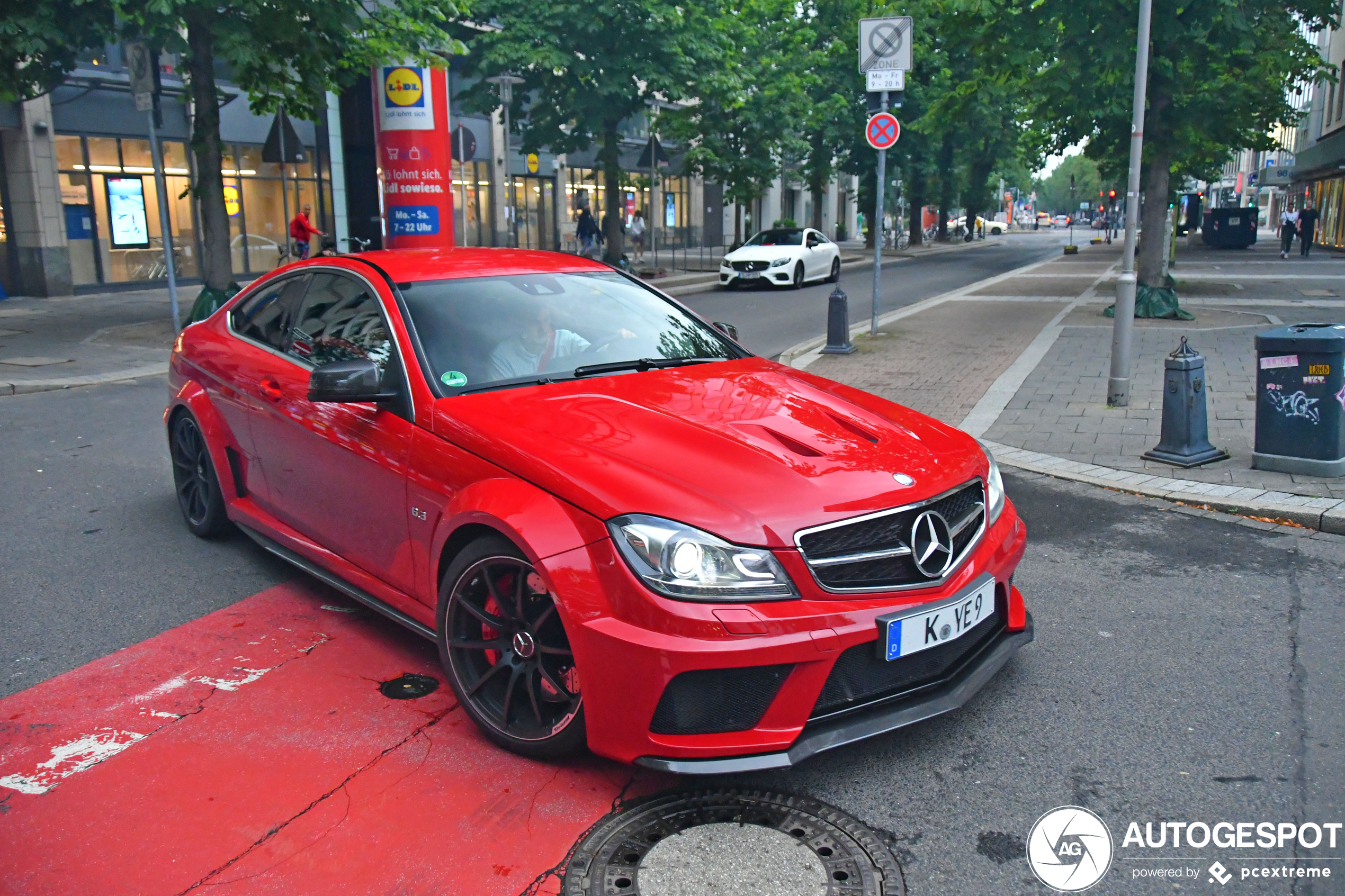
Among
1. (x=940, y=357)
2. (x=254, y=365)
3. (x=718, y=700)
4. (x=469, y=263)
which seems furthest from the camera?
(x=940, y=357)

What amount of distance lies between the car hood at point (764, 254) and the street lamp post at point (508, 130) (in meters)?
5.58

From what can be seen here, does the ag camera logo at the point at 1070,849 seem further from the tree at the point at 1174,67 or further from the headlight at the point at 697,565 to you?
the tree at the point at 1174,67

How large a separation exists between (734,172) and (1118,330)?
77.9ft

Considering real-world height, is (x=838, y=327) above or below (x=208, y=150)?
below

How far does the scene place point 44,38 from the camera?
41.4ft

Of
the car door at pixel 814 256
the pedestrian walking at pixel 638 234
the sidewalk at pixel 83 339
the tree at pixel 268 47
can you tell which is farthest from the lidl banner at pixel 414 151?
the pedestrian walking at pixel 638 234

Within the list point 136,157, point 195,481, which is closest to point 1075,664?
point 195,481

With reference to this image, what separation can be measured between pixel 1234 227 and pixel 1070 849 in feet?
156

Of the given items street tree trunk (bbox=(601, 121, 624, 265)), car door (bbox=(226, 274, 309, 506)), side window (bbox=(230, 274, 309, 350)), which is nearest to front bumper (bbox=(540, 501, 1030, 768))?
car door (bbox=(226, 274, 309, 506))

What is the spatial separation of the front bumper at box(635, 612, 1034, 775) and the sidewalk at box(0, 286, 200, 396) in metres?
10.4

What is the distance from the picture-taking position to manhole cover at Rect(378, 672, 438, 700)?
12.7ft

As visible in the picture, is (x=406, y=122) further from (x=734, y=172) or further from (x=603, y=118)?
(x=734, y=172)

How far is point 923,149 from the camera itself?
1802 inches

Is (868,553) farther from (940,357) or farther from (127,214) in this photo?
(127,214)
